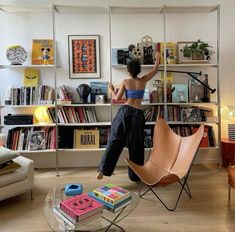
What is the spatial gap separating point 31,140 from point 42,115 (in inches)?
15.5

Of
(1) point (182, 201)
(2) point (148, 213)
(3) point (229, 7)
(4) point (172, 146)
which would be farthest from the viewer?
(3) point (229, 7)

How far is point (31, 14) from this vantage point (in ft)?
13.8

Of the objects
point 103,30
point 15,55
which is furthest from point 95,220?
point 103,30

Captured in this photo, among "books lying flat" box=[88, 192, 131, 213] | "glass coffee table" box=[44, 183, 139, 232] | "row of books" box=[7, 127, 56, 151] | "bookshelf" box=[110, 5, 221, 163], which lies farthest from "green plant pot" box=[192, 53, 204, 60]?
"books lying flat" box=[88, 192, 131, 213]

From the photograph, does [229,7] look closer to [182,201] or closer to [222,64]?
[222,64]

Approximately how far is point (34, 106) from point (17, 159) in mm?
1021

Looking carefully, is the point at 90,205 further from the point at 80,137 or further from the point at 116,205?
the point at 80,137

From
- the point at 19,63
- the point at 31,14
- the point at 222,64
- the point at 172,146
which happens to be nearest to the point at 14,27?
the point at 31,14

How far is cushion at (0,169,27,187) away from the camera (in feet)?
9.44

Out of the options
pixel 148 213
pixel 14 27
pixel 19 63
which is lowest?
pixel 148 213

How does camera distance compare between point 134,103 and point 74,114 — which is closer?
point 134,103

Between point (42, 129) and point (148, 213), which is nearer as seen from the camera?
point (148, 213)

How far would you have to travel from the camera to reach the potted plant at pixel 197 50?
399cm

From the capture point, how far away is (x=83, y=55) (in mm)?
4242
